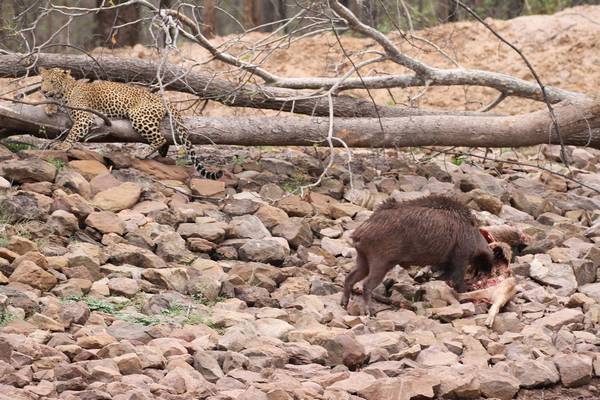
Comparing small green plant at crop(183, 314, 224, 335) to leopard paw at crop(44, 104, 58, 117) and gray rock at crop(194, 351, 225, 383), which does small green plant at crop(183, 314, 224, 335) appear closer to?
gray rock at crop(194, 351, 225, 383)

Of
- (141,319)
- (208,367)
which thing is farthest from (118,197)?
(208,367)

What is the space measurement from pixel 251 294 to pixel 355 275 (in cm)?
85

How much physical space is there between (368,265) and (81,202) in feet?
8.81

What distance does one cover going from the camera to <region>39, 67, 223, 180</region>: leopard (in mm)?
11250

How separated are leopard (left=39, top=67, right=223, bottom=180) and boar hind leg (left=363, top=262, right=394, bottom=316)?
3.21 m

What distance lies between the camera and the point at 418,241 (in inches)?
329

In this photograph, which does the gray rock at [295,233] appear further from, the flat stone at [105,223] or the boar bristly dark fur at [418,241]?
the flat stone at [105,223]

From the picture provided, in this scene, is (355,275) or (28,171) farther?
(28,171)

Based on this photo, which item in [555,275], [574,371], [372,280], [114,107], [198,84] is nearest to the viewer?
[574,371]

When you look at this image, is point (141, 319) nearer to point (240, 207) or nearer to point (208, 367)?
point (208, 367)

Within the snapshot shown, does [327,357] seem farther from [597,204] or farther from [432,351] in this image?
[597,204]

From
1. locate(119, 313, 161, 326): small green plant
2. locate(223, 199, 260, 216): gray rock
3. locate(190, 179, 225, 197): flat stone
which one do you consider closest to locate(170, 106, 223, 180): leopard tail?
locate(190, 179, 225, 197): flat stone

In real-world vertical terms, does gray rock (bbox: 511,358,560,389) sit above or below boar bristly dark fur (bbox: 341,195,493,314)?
below

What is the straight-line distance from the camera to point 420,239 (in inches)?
329
